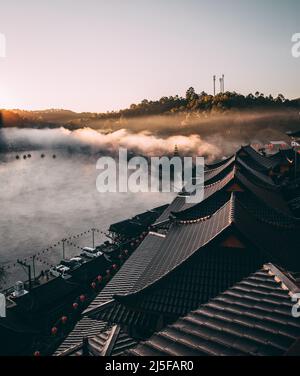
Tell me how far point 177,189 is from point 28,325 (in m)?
67.8

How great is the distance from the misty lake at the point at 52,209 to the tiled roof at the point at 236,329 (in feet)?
118

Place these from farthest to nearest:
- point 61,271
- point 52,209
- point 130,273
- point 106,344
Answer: point 52,209
point 61,271
point 130,273
point 106,344

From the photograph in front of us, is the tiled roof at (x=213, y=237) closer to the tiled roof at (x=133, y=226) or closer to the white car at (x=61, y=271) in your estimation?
the white car at (x=61, y=271)

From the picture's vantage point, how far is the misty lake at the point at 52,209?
173ft

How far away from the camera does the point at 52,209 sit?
3014 inches

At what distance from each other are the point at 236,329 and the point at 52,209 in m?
70.9

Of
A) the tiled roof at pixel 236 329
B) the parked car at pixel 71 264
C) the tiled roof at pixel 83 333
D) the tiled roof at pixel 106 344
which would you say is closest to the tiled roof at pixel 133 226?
the parked car at pixel 71 264

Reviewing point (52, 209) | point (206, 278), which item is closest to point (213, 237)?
point (206, 278)

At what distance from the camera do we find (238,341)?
29.3 feet

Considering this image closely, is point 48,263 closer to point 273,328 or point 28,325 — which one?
point 28,325

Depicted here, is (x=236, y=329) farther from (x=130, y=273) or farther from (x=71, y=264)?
(x=71, y=264)

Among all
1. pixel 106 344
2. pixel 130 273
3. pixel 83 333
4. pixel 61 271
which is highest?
pixel 130 273
